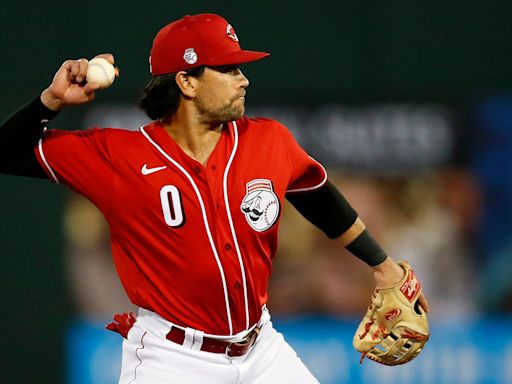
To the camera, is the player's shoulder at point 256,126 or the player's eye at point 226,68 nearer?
the player's eye at point 226,68

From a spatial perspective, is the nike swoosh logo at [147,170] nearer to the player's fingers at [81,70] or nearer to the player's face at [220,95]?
the player's face at [220,95]

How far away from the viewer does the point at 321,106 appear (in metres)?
6.56

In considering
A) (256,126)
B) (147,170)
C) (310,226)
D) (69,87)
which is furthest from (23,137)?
(310,226)

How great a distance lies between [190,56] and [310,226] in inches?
118

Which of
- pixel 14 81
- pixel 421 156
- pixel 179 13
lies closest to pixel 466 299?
pixel 421 156

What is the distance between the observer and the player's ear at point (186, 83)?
145 inches

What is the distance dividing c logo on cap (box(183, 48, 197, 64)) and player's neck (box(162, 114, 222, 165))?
0.19 metres

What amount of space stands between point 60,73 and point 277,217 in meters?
0.83

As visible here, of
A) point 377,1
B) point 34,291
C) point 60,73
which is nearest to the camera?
point 60,73

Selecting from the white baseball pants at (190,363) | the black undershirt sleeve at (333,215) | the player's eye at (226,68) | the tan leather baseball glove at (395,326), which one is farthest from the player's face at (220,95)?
the tan leather baseball glove at (395,326)

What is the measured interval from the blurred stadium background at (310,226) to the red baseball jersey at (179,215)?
276 centimetres

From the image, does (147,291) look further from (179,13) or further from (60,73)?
(179,13)

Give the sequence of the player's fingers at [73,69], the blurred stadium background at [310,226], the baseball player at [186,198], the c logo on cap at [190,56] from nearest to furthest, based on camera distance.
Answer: the player's fingers at [73,69], the baseball player at [186,198], the c logo on cap at [190,56], the blurred stadium background at [310,226]

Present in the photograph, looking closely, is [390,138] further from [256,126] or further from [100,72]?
[100,72]
